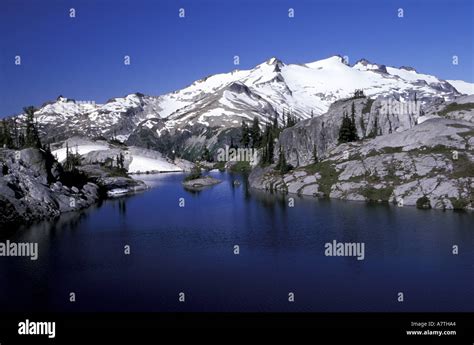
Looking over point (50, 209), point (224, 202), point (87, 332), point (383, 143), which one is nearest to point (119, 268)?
point (87, 332)

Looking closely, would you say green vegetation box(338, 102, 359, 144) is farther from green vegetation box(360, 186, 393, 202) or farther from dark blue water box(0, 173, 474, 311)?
dark blue water box(0, 173, 474, 311)

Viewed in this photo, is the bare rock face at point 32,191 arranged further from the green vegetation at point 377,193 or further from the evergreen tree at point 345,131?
the evergreen tree at point 345,131

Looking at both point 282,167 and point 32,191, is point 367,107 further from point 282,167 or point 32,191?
point 32,191

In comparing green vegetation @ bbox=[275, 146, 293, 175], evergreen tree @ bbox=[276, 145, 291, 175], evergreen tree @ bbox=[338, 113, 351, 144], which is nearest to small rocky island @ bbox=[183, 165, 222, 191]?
green vegetation @ bbox=[275, 146, 293, 175]

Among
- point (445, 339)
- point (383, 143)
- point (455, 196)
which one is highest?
point (383, 143)

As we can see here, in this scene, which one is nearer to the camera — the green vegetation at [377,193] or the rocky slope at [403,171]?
the rocky slope at [403,171]

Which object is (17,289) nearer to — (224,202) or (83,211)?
(83,211)

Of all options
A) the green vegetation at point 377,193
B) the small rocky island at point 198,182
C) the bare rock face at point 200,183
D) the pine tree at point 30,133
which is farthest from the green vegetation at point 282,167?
the pine tree at point 30,133
